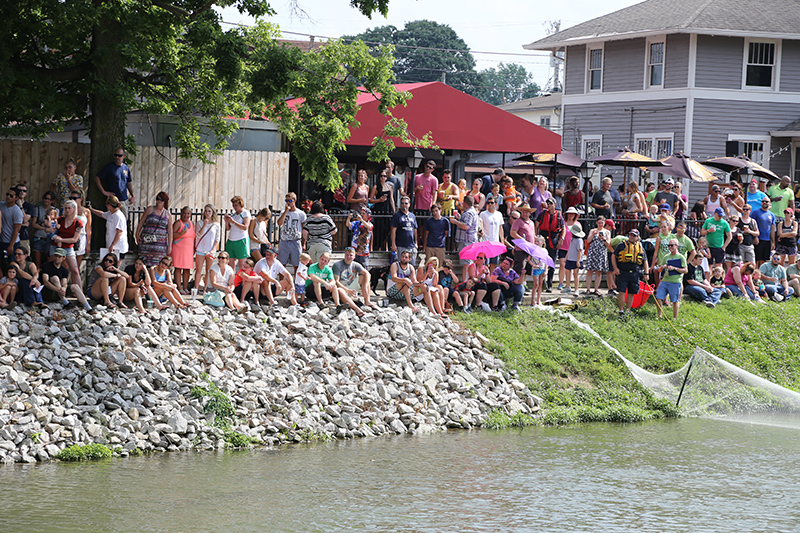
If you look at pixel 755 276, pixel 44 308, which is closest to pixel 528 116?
pixel 755 276

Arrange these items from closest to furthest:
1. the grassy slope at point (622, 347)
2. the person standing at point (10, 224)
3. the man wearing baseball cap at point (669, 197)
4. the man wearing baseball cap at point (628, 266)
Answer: the person standing at point (10, 224) → the grassy slope at point (622, 347) → the man wearing baseball cap at point (628, 266) → the man wearing baseball cap at point (669, 197)

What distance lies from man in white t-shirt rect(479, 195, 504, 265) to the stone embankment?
2.39 meters

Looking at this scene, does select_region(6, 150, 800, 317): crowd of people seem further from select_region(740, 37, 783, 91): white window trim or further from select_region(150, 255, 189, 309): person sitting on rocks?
select_region(740, 37, 783, 91): white window trim

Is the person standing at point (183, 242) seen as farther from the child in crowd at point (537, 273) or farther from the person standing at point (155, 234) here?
the child in crowd at point (537, 273)

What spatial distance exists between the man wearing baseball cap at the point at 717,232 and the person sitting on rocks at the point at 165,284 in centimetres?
1233

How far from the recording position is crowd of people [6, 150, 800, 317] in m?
15.4

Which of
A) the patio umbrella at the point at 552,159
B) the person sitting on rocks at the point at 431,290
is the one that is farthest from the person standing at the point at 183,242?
the patio umbrella at the point at 552,159

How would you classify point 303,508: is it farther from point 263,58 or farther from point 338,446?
point 263,58

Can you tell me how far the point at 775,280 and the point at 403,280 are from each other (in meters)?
10.4

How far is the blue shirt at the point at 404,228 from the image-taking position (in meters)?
18.6

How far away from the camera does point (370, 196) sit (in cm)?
2014

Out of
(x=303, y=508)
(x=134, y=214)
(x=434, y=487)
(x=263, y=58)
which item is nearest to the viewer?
(x=303, y=508)

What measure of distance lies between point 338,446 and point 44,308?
4880 millimetres

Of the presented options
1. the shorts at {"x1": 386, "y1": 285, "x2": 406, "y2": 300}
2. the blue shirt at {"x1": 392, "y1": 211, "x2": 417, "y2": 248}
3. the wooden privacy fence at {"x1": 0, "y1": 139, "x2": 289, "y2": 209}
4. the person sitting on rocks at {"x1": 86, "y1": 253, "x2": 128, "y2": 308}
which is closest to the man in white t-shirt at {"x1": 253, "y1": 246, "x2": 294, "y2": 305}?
the shorts at {"x1": 386, "y1": 285, "x2": 406, "y2": 300}
